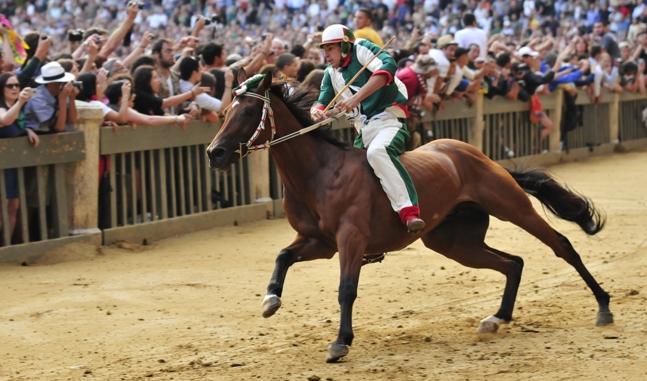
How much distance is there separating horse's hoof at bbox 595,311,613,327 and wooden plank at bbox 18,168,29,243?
228 inches

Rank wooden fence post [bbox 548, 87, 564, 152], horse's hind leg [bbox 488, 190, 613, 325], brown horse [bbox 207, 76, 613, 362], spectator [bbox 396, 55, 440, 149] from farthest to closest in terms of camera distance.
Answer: wooden fence post [bbox 548, 87, 564, 152]
spectator [bbox 396, 55, 440, 149]
horse's hind leg [bbox 488, 190, 613, 325]
brown horse [bbox 207, 76, 613, 362]

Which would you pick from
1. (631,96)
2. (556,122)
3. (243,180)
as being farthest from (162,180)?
(631,96)

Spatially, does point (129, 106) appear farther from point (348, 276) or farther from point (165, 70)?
point (348, 276)

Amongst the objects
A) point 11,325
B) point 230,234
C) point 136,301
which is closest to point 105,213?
point 230,234

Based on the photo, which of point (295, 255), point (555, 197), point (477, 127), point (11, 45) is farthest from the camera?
point (477, 127)

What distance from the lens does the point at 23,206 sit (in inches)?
455

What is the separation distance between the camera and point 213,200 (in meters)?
14.1

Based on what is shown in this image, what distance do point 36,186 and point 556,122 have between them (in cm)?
1229

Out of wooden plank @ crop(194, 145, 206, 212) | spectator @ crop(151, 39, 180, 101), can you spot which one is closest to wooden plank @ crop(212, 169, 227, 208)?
wooden plank @ crop(194, 145, 206, 212)

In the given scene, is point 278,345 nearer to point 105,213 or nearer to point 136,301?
point 136,301

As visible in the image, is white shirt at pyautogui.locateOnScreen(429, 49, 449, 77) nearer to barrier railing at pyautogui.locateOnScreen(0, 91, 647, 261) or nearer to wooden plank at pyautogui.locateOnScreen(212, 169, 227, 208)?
barrier railing at pyautogui.locateOnScreen(0, 91, 647, 261)

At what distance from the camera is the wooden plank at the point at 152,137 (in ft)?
41.0

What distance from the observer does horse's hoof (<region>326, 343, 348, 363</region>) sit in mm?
7727

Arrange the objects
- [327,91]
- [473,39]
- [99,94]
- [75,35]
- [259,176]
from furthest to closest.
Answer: [473,39] < [75,35] < [259,176] < [99,94] < [327,91]
